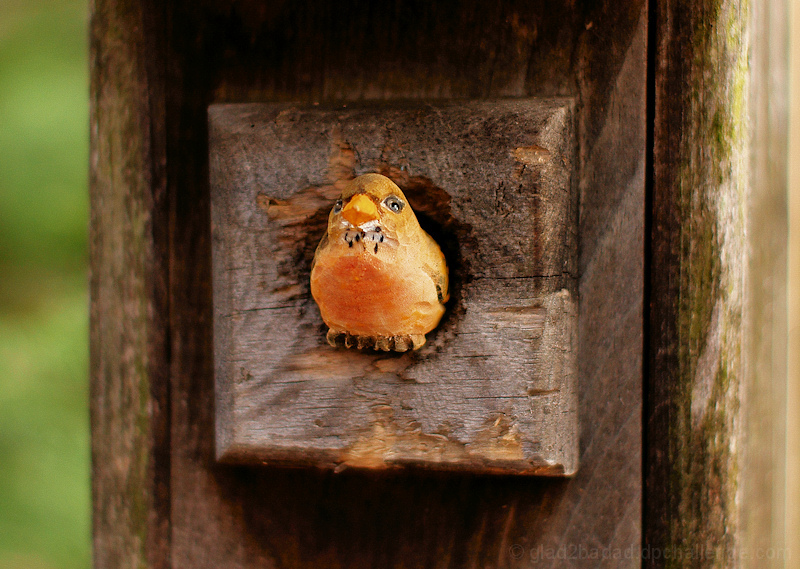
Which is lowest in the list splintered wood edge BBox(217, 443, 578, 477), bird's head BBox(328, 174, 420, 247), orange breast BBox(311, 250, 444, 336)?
splintered wood edge BBox(217, 443, 578, 477)

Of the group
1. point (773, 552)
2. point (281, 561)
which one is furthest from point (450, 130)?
point (773, 552)

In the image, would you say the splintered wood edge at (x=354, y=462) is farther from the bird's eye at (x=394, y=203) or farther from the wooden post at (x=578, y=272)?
the bird's eye at (x=394, y=203)

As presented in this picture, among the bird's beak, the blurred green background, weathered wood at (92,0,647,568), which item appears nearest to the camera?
the bird's beak

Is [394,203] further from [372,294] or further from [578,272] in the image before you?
[578,272]

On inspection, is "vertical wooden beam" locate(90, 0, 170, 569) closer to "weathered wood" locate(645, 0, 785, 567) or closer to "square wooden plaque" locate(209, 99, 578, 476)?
"square wooden plaque" locate(209, 99, 578, 476)

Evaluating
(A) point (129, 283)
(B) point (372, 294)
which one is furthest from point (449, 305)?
(A) point (129, 283)

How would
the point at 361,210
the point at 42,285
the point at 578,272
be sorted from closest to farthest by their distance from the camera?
1. the point at 361,210
2. the point at 578,272
3. the point at 42,285

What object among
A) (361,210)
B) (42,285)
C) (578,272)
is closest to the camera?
(361,210)

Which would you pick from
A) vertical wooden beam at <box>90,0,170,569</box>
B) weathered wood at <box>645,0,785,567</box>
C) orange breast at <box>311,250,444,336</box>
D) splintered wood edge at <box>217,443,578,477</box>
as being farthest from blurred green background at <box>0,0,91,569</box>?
weathered wood at <box>645,0,785,567</box>
